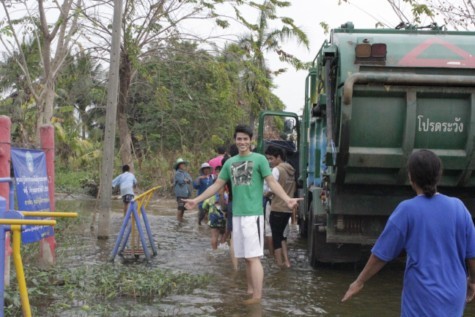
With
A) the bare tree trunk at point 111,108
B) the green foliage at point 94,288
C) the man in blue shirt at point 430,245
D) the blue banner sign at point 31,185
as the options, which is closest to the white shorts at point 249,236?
the green foliage at point 94,288

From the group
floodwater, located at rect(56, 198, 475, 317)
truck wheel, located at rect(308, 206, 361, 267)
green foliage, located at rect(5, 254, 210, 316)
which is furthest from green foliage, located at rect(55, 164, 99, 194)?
green foliage, located at rect(5, 254, 210, 316)

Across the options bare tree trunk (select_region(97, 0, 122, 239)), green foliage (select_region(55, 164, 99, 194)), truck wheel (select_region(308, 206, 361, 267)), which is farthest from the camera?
green foliage (select_region(55, 164, 99, 194))

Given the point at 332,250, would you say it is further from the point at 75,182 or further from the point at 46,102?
the point at 75,182

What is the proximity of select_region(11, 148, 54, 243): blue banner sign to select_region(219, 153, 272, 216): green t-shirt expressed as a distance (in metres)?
2.11

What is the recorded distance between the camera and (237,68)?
17.8 m

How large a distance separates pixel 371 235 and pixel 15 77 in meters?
32.1

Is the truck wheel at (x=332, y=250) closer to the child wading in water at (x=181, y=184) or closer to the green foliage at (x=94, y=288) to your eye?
the green foliage at (x=94, y=288)

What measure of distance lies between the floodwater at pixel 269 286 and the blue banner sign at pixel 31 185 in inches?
55.6

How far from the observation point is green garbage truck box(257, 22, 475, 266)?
6.90 m

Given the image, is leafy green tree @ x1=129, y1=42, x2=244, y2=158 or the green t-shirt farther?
leafy green tree @ x1=129, y1=42, x2=244, y2=158

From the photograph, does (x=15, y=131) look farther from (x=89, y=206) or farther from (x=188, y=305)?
(x=188, y=305)

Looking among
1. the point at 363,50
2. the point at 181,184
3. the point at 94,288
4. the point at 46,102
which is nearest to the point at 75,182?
the point at 46,102

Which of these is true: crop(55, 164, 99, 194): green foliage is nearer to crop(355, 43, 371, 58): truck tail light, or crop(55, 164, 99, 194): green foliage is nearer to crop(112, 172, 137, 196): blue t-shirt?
crop(112, 172, 137, 196): blue t-shirt

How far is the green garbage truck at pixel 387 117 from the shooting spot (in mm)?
6898
